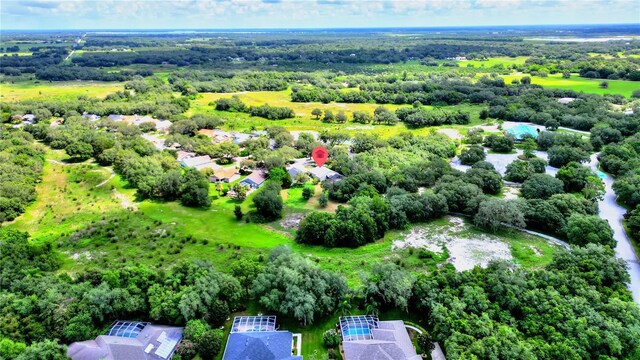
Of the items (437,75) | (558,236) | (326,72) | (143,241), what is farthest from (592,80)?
(143,241)

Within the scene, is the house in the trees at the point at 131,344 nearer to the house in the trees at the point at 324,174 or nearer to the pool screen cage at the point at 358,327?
the pool screen cage at the point at 358,327

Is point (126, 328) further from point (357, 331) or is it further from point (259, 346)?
point (357, 331)

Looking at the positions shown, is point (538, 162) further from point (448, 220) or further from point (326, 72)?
point (326, 72)

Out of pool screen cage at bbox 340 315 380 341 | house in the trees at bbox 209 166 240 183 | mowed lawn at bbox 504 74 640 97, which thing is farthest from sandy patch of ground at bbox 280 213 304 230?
mowed lawn at bbox 504 74 640 97

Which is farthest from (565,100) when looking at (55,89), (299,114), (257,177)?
(55,89)

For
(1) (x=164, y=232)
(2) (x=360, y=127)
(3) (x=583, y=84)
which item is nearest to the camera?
(1) (x=164, y=232)

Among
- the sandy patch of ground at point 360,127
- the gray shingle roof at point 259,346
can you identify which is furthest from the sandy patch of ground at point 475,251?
the sandy patch of ground at point 360,127
